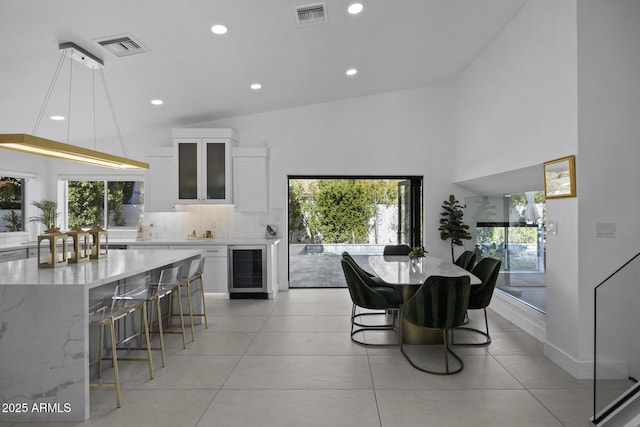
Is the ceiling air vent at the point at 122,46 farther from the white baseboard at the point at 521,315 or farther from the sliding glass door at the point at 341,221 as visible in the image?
the white baseboard at the point at 521,315

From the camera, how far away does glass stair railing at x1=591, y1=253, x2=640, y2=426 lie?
2115mm

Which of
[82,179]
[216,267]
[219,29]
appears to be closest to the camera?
[219,29]

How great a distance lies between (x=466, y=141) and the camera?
5.72m

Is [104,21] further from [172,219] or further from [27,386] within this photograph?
[172,219]

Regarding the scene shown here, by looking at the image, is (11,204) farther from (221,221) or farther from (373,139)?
(373,139)

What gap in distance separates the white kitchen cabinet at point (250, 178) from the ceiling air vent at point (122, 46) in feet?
8.44

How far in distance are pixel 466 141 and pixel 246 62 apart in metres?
3.44

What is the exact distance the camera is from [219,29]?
3471 millimetres

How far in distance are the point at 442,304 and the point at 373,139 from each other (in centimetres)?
383

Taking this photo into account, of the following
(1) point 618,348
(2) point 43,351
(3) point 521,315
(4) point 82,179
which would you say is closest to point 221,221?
(4) point 82,179

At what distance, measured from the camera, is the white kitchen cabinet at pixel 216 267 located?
587 centimetres

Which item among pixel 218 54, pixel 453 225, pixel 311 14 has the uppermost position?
pixel 311 14

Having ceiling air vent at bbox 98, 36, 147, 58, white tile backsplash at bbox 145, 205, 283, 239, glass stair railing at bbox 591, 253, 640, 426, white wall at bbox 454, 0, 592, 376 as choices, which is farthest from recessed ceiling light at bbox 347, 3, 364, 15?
white tile backsplash at bbox 145, 205, 283, 239

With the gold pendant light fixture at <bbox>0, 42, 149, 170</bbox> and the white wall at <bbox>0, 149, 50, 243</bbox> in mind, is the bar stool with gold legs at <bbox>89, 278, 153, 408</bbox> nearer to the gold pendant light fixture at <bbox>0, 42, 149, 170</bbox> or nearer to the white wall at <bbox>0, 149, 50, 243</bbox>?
the gold pendant light fixture at <bbox>0, 42, 149, 170</bbox>
